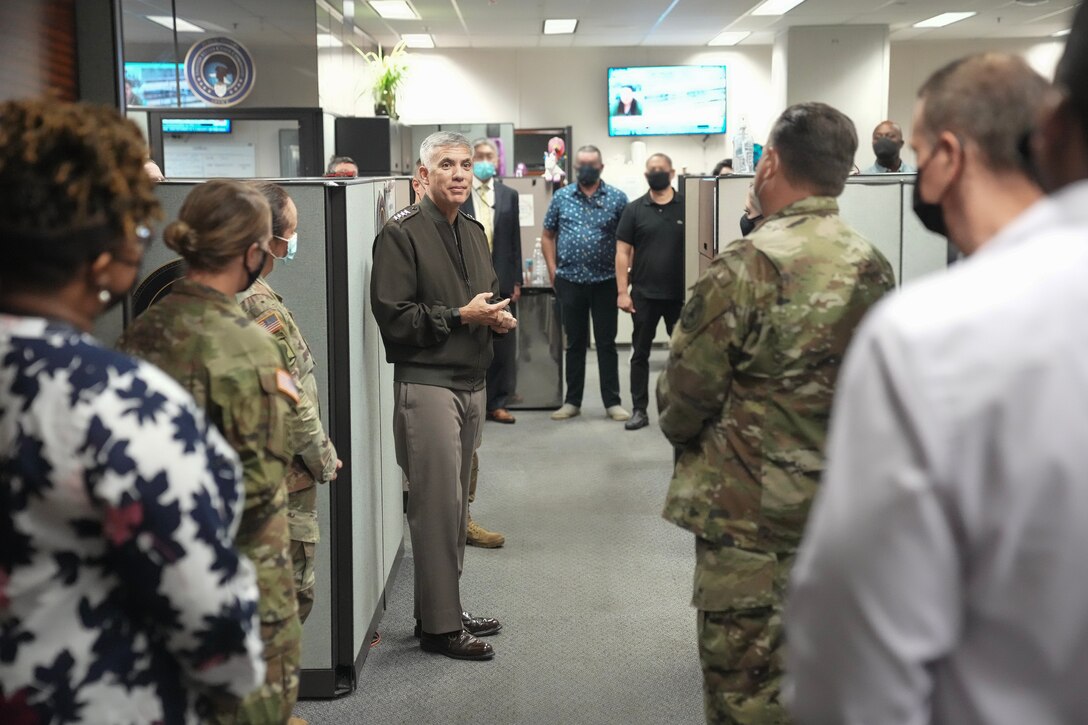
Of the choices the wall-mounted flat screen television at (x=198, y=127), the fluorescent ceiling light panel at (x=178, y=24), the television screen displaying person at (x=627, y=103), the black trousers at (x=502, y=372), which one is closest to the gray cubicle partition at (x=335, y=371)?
the black trousers at (x=502, y=372)

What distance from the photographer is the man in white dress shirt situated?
714mm

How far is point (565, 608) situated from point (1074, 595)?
302 centimetres

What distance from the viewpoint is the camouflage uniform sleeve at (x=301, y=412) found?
240cm

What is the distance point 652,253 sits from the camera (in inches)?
246

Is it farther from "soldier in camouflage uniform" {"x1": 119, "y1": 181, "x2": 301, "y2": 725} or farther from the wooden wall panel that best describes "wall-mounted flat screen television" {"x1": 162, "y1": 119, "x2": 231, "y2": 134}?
"soldier in camouflage uniform" {"x1": 119, "y1": 181, "x2": 301, "y2": 725}

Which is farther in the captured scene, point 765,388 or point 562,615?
point 562,615

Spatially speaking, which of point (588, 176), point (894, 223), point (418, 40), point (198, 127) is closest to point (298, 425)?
point (894, 223)

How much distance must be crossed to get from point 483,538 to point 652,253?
250 centimetres

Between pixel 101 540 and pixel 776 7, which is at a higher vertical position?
pixel 776 7

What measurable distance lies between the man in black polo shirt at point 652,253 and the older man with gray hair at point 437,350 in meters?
3.05

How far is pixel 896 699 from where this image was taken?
79cm

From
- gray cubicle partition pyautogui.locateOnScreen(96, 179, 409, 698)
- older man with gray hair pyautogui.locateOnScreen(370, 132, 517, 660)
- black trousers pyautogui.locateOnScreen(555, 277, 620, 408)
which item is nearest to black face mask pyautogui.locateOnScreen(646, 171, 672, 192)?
black trousers pyautogui.locateOnScreen(555, 277, 620, 408)

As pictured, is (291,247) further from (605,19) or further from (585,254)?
(605,19)

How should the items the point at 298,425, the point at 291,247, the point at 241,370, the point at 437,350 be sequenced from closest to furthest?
1. the point at 241,370
2. the point at 298,425
3. the point at 291,247
4. the point at 437,350
